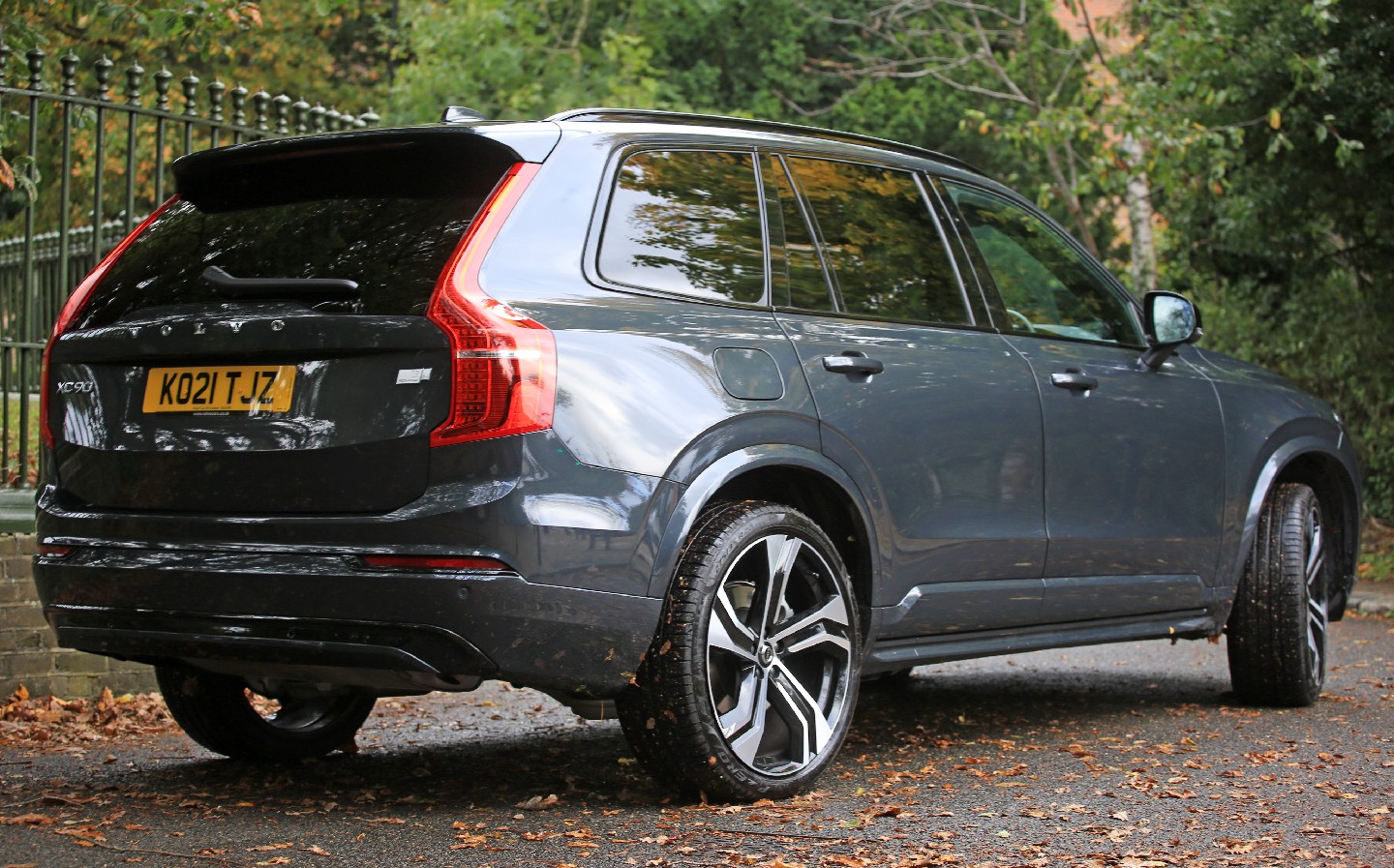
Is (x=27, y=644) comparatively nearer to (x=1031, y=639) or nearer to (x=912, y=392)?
(x=912, y=392)

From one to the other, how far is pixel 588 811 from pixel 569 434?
1.12 metres

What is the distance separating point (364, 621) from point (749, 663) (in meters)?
1.09

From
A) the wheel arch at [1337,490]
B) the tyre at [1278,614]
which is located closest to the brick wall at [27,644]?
the tyre at [1278,614]

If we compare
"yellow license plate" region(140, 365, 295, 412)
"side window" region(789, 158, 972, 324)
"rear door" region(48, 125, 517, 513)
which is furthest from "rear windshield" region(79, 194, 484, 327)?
"side window" region(789, 158, 972, 324)

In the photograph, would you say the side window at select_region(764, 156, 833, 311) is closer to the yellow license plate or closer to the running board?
the running board

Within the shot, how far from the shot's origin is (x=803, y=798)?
187 inches

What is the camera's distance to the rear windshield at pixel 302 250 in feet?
13.9

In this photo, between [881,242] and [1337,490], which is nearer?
[881,242]

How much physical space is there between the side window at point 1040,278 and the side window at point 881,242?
0.28 metres

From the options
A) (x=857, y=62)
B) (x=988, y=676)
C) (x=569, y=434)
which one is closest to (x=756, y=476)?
(x=569, y=434)

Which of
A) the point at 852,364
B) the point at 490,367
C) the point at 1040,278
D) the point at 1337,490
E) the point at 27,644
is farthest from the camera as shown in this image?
the point at 1337,490

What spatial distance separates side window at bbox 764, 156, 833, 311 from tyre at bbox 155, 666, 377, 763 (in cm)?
182

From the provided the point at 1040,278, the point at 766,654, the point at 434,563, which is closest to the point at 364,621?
the point at 434,563

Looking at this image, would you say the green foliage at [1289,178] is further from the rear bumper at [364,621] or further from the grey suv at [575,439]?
the rear bumper at [364,621]
